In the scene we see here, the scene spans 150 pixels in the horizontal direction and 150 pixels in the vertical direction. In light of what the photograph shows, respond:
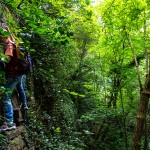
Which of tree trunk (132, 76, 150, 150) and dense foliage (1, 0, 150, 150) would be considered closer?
tree trunk (132, 76, 150, 150)

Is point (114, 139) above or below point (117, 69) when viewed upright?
below

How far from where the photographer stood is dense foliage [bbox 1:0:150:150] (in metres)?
6.35

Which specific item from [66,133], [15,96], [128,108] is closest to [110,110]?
[128,108]

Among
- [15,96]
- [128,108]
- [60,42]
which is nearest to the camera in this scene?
[60,42]

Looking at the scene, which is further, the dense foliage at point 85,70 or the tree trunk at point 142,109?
the dense foliage at point 85,70

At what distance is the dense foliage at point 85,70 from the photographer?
20.8 ft

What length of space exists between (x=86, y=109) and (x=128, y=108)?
7.33 ft

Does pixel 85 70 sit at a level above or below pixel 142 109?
above

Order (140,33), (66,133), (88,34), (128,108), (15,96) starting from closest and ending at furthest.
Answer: (15,96) < (66,133) < (140,33) < (128,108) < (88,34)

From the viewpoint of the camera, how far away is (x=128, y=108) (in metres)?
10.7

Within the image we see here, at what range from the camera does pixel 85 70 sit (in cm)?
1194

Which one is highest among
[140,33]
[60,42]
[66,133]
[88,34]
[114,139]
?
[88,34]

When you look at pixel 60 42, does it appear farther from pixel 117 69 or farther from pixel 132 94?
pixel 132 94

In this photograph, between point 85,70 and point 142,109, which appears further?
point 85,70
